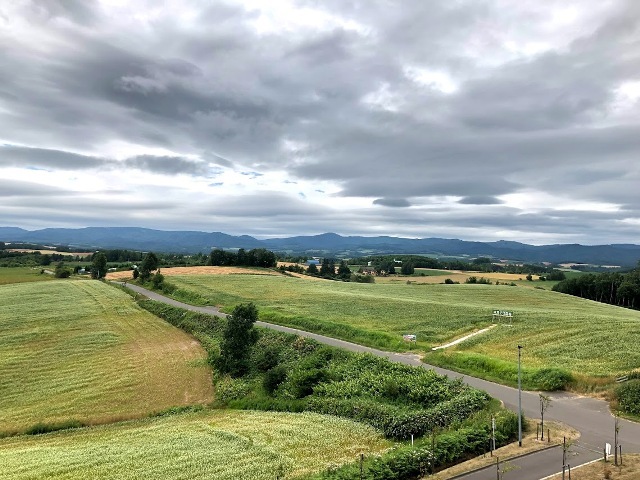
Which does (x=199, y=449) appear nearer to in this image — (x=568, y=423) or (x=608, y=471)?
(x=608, y=471)

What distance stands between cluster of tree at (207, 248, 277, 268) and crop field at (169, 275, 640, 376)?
4148 centimetres

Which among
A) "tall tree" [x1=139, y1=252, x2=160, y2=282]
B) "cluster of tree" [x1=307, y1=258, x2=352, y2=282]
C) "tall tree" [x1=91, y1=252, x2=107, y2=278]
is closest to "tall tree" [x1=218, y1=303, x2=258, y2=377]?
"tall tree" [x1=139, y1=252, x2=160, y2=282]

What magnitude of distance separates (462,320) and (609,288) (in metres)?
72.7

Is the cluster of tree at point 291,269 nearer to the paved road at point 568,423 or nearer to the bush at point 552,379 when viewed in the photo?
the paved road at point 568,423

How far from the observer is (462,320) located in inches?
1991

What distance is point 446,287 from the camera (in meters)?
90.6

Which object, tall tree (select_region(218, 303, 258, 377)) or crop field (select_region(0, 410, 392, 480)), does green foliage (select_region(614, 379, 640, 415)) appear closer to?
crop field (select_region(0, 410, 392, 480))

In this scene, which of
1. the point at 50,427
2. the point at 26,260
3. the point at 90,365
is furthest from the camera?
the point at 26,260

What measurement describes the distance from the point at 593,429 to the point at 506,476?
7.53 metres

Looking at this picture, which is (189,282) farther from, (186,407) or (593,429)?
(593,429)

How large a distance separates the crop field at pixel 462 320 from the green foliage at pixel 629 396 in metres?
4.32

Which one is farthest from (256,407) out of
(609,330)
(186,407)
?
(609,330)

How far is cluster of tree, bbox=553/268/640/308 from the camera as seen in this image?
95312mm

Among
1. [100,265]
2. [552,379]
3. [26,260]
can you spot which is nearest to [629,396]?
[552,379]
